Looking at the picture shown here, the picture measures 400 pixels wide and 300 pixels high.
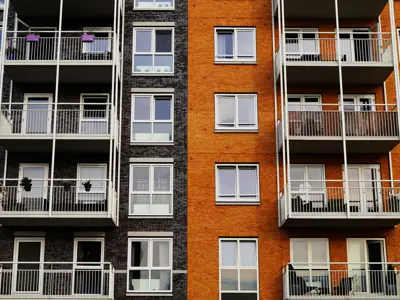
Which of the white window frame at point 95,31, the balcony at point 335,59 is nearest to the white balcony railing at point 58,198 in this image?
the white window frame at point 95,31

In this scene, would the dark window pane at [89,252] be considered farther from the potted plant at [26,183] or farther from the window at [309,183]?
the window at [309,183]

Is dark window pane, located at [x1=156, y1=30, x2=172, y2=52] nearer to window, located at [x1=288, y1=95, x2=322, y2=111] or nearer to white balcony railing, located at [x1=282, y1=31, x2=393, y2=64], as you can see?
white balcony railing, located at [x1=282, y1=31, x2=393, y2=64]

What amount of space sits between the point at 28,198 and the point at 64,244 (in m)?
1.94

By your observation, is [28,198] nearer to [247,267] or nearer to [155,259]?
[155,259]

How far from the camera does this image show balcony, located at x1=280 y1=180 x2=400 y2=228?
78.5 feet

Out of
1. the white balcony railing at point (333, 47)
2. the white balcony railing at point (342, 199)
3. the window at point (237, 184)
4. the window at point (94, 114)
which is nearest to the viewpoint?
the white balcony railing at point (342, 199)

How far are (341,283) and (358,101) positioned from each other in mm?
6614

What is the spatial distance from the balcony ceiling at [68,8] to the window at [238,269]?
29.6 ft

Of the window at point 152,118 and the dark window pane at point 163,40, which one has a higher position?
the dark window pane at point 163,40

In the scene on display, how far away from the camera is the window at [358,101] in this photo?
A: 1056 inches

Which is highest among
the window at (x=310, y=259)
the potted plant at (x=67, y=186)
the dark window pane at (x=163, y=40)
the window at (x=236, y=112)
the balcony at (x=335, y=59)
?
the dark window pane at (x=163, y=40)

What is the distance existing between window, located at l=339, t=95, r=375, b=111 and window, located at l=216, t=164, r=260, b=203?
400 cm

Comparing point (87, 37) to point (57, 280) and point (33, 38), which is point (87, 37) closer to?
point (33, 38)

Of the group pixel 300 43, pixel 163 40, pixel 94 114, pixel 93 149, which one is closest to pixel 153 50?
pixel 163 40
